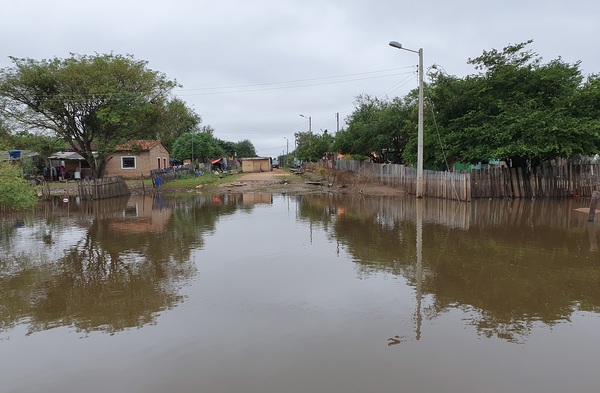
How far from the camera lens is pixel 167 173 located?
37844 mm

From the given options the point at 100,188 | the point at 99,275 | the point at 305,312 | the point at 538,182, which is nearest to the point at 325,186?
the point at 538,182

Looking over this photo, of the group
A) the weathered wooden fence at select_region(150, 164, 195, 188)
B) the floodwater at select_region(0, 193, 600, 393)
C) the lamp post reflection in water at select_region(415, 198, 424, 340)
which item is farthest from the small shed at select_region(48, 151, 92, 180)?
the lamp post reflection in water at select_region(415, 198, 424, 340)

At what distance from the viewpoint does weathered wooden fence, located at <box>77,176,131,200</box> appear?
2636 centimetres

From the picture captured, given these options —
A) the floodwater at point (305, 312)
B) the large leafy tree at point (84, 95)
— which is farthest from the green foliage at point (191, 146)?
the floodwater at point (305, 312)

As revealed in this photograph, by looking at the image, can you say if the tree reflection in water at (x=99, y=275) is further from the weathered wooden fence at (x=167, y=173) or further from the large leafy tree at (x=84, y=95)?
the weathered wooden fence at (x=167, y=173)

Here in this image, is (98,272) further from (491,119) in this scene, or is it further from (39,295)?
(491,119)

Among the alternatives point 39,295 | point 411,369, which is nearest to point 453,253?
point 411,369

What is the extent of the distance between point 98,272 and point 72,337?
339cm

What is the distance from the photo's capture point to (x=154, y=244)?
1168 centimetres

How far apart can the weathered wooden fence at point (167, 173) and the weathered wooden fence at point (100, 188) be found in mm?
4845

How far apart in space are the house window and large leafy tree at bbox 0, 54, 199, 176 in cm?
1290

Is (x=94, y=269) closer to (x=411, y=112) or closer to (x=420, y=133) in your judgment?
(x=420, y=133)

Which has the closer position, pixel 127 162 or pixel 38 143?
pixel 38 143

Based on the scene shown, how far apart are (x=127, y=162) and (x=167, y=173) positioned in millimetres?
7665
